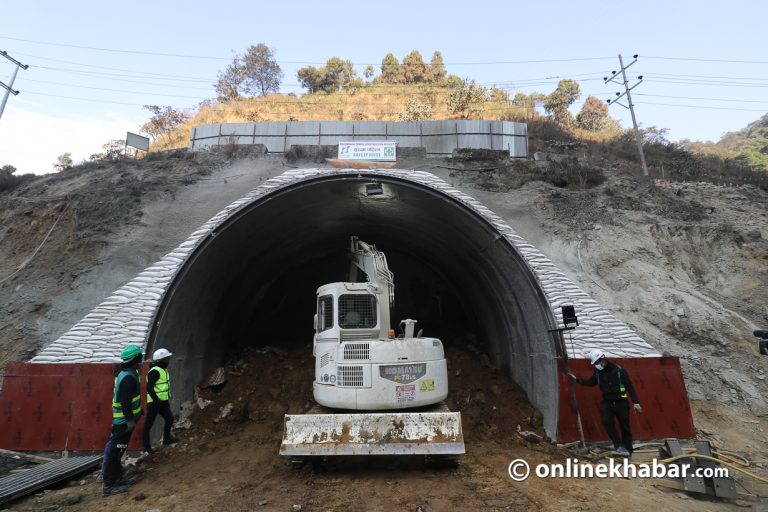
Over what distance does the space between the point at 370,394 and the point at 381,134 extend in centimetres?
1190

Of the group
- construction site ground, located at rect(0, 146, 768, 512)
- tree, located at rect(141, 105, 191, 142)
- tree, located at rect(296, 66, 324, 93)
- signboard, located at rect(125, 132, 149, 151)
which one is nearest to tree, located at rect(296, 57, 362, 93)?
tree, located at rect(296, 66, 324, 93)

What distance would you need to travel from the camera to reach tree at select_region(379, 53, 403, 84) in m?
45.8

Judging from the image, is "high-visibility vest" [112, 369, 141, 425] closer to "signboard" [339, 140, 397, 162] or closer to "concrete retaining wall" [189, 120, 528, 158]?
"signboard" [339, 140, 397, 162]

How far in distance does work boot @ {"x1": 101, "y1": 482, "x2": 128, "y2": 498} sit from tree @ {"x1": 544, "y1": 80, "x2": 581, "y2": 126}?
37738mm

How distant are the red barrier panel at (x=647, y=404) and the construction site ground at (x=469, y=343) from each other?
0.65 m

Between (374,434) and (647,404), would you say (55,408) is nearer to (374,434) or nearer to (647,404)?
(374,434)

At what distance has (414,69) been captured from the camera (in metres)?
46.2

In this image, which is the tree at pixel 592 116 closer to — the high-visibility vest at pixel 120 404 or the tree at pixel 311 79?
the tree at pixel 311 79

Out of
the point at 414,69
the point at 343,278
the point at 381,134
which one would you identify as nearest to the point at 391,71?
the point at 414,69

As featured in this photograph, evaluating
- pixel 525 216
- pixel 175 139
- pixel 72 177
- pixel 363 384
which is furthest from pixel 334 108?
pixel 363 384

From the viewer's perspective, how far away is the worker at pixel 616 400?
6793mm

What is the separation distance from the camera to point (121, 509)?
511cm

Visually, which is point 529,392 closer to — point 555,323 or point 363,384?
point 555,323

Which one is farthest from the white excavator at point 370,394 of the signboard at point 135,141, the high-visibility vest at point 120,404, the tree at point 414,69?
the tree at point 414,69
